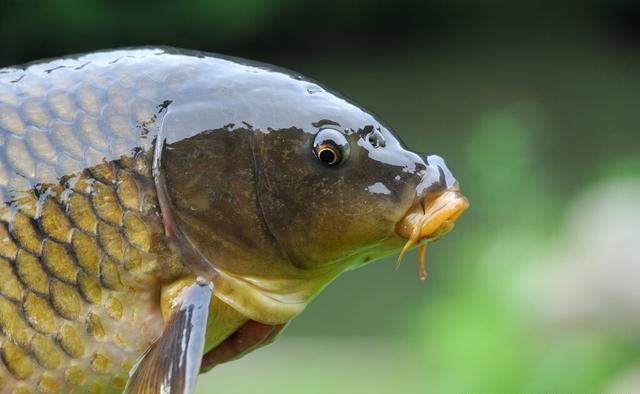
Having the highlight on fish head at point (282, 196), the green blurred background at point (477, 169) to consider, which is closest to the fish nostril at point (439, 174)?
the highlight on fish head at point (282, 196)

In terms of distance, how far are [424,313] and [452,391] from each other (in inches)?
46.9

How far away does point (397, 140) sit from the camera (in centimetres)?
183

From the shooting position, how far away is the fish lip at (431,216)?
5.71ft

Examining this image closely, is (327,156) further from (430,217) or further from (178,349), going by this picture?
(178,349)

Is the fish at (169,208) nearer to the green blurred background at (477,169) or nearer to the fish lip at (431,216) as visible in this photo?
the fish lip at (431,216)

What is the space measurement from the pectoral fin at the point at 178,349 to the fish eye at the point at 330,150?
0.30m

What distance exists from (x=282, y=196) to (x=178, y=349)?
32 cm

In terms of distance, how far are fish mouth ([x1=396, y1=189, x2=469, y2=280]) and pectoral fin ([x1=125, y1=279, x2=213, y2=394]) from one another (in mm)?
357

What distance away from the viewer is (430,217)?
174 centimetres

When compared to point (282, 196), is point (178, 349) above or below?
below

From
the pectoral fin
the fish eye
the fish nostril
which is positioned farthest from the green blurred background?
the pectoral fin

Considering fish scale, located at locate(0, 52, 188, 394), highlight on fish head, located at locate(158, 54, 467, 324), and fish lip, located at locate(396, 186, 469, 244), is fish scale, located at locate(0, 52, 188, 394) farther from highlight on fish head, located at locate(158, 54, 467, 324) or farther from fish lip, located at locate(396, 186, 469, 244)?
fish lip, located at locate(396, 186, 469, 244)

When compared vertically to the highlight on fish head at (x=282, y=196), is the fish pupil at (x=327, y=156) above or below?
above

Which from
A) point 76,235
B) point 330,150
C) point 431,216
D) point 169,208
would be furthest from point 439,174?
point 76,235
